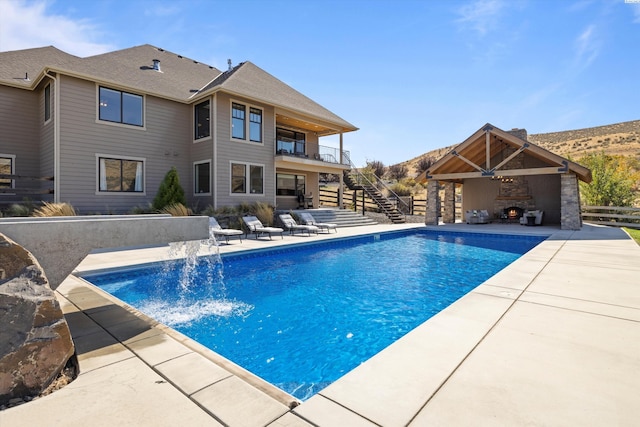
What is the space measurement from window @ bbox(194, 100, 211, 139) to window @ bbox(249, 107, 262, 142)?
6.65 ft

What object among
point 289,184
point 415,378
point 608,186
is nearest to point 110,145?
point 289,184

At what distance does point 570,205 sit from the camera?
14.6m

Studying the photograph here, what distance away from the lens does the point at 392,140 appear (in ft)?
125

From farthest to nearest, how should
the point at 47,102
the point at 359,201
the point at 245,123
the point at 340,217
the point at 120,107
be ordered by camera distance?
the point at 359,201 → the point at 340,217 → the point at 245,123 → the point at 120,107 → the point at 47,102

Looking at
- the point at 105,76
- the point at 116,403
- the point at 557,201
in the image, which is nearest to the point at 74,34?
the point at 105,76

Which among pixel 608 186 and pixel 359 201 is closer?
pixel 608 186

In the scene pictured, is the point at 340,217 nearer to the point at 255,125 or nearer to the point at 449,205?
the point at 255,125

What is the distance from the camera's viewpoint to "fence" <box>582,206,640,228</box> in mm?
15641

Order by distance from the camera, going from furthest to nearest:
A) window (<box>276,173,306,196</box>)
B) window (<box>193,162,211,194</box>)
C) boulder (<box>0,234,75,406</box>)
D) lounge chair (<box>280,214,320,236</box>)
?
window (<box>276,173,306,196</box>) → window (<box>193,162,211,194</box>) → lounge chair (<box>280,214,320,236</box>) → boulder (<box>0,234,75,406</box>)

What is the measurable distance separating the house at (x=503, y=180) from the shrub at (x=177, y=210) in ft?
41.6

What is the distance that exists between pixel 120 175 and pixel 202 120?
4326mm

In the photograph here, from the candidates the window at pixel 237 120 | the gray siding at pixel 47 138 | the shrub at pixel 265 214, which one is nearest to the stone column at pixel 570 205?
the shrub at pixel 265 214

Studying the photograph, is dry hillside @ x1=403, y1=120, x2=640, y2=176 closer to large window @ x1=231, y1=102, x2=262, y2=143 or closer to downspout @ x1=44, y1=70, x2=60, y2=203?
large window @ x1=231, y1=102, x2=262, y2=143

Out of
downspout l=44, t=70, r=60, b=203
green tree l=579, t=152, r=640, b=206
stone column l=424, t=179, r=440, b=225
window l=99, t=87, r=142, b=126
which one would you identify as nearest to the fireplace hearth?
green tree l=579, t=152, r=640, b=206
